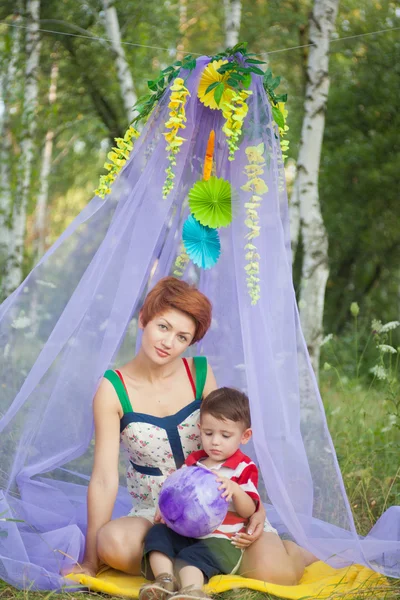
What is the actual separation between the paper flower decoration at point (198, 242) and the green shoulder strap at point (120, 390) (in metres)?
0.61

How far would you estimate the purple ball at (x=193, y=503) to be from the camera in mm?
2576

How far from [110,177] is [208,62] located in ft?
1.97

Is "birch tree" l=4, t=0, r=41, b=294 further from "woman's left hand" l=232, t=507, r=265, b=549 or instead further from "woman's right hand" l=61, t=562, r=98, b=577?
"woman's left hand" l=232, t=507, r=265, b=549

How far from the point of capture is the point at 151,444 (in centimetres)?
296

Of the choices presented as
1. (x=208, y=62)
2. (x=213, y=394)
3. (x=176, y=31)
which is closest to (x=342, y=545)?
(x=213, y=394)

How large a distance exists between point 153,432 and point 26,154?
4812 mm

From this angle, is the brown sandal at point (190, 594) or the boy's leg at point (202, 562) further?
the boy's leg at point (202, 562)

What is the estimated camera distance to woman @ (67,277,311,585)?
276 cm

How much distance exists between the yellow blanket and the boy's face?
1.42 ft

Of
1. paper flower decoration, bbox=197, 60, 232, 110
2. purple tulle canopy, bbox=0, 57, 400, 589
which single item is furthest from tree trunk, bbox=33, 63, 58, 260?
paper flower decoration, bbox=197, 60, 232, 110

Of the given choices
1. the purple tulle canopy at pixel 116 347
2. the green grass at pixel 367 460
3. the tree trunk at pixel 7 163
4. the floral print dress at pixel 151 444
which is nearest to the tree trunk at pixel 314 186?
the green grass at pixel 367 460

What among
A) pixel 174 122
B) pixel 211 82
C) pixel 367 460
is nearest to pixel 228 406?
pixel 174 122

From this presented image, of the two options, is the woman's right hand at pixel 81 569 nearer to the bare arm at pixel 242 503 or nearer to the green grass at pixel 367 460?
the bare arm at pixel 242 503

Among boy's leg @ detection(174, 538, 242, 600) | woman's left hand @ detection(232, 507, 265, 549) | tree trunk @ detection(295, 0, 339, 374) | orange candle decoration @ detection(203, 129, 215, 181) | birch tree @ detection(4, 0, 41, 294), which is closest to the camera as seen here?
boy's leg @ detection(174, 538, 242, 600)
